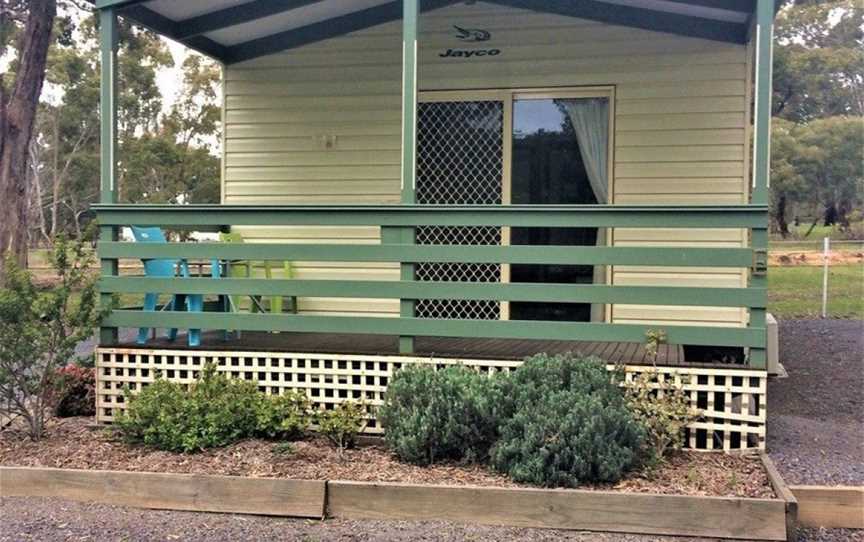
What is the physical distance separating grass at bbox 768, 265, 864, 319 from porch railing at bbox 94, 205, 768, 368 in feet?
30.4

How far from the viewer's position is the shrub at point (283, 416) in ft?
14.0

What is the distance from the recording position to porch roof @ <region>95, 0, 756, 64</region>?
5.54 meters

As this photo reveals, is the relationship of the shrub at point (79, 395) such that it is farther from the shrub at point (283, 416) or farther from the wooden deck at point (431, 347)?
the shrub at point (283, 416)

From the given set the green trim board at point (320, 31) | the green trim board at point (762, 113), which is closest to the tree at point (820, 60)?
the green trim board at point (320, 31)

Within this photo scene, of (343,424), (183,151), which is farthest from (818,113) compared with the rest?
(343,424)

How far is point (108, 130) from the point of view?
4.75 meters

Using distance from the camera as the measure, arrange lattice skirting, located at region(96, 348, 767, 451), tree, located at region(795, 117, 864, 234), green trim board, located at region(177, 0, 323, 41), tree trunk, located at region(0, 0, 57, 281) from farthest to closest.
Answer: tree, located at region(795, 117, 864, 234) < tree trunk, located at region(0, 0, 57, 281) < green trim board, located at region(177, 0, 323, 41) < lattice skirting, located at region(96, 348, 767, 451)

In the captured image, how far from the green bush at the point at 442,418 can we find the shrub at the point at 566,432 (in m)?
0.13

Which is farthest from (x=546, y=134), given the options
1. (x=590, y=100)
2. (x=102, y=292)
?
(x=102, y=292)

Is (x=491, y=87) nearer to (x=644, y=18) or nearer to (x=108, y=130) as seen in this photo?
(x=644, y=18)

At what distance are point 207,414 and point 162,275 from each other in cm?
143

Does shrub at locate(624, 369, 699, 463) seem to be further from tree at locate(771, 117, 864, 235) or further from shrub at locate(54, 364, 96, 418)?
tree at locate(771, 117, 864, 235)

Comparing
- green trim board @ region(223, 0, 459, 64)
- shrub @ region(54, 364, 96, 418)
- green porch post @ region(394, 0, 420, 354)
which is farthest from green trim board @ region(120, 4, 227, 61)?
shrub @ region(54, 364, 96, 418)

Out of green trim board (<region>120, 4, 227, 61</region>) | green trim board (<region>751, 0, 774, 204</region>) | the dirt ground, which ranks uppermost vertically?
green trim board (<region>120, 4, 227, 61</region>)
